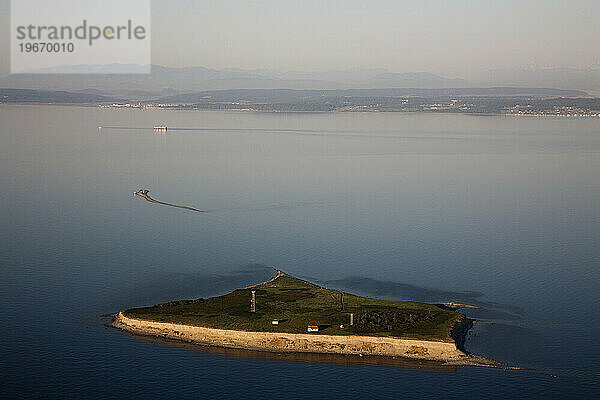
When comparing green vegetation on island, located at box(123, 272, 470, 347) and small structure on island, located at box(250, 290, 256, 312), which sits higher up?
small structure on island, located at box(250, 290, 256, 312)

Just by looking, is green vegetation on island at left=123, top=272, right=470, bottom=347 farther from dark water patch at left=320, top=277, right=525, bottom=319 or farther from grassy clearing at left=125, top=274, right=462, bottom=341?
dark water patch at left=320, top=277, right=525, bottom=319

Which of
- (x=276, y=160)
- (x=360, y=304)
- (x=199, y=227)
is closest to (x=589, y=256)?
(x=360, y=304)

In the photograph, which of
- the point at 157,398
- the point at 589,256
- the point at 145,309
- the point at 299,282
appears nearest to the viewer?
the point at 157,398

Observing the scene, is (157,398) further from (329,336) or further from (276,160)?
(276,160)

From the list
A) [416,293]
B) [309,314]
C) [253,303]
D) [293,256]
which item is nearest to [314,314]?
[309,314]

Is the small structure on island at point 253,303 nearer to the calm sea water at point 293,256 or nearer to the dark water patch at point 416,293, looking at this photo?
the calm sea water at point 293,256

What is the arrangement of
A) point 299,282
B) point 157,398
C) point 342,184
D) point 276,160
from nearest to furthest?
point 157,398 < point 299,282 < point 342,184 < point 276,160

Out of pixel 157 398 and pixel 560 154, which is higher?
pixel 560 154

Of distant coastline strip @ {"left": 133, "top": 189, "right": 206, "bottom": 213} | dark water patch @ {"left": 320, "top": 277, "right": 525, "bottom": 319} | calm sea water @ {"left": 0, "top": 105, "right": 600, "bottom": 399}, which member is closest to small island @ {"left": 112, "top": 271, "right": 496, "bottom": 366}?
calm sea water @ {"left": 0, "top": 105, "right": 600, "bottom": 399}
